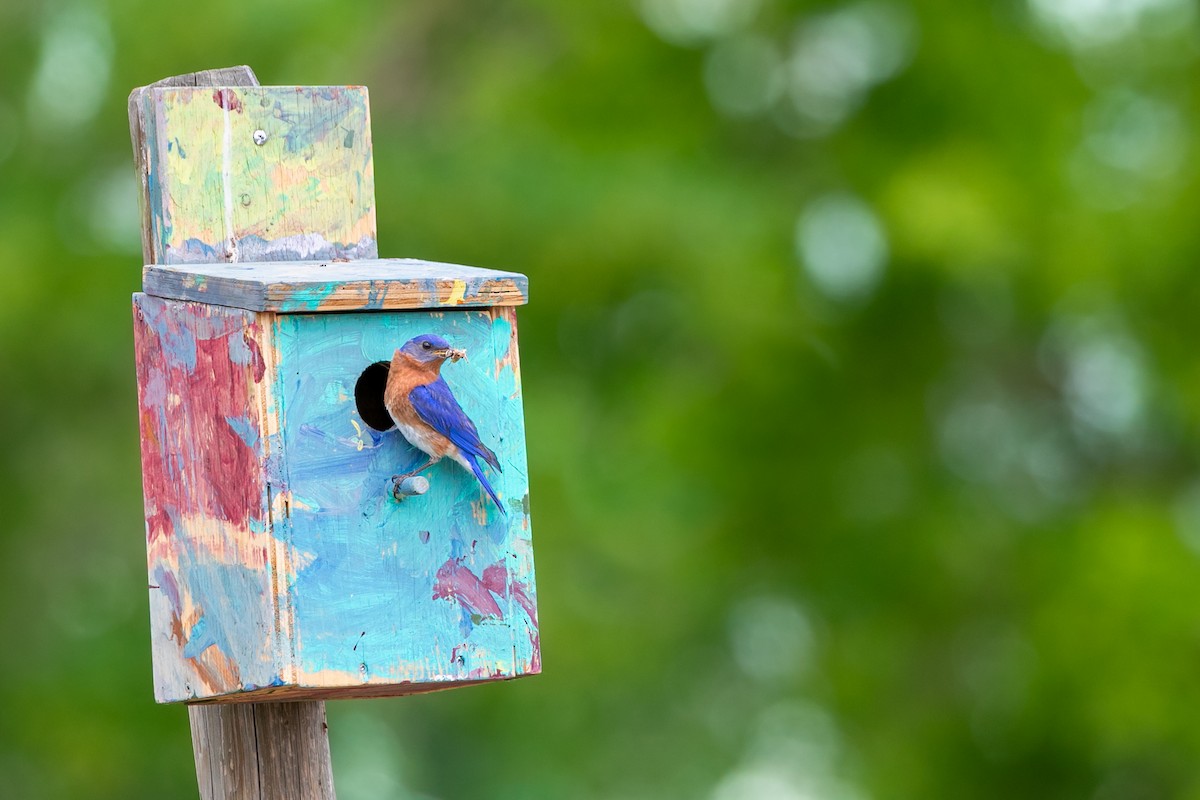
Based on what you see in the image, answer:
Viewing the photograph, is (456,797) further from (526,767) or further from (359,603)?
(359,603)

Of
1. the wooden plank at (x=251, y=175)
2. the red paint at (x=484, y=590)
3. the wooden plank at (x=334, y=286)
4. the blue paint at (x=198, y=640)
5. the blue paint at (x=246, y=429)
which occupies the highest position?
the wooden plank at (x=251, y=175)

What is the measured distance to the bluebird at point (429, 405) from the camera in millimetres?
2971

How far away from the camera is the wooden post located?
3.27 meters

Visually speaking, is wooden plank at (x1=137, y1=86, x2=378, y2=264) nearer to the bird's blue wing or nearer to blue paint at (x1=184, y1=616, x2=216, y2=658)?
the bird's blue wing

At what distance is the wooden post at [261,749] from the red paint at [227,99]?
131mm

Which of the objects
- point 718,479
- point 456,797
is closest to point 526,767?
point 456,797

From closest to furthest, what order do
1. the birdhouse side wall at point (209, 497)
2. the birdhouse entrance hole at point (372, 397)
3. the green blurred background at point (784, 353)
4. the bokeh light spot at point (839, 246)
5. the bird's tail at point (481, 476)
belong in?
the birdhouse side wall at point (209, 497) → the bird's tail at point (481, 476) → the birdhouse entrance hole at point (372, 397) → the green blurred background at point (784, 353) → the bokeh light spot at point (839, 246)

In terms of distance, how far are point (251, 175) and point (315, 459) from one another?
0.66m

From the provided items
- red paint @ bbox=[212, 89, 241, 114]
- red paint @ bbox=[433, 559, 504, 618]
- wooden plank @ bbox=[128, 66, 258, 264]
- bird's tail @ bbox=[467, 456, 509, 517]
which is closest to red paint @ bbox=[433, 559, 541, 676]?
red paint @ bbox=[433, 559, 504, 618]

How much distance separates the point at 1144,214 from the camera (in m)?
9.48

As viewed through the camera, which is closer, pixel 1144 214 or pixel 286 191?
pixel 286 191

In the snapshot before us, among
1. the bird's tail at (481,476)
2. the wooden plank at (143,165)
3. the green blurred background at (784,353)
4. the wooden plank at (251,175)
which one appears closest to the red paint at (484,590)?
the bird's tail at (481,476)

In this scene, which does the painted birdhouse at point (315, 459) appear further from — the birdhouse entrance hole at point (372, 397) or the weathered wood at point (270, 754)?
the weathered wood at point (270, 754)

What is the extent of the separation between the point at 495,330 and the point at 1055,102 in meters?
7.20
